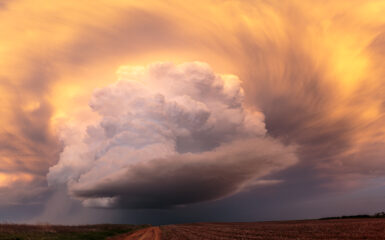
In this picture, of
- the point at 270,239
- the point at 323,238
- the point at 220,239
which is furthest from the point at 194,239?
the point at 323,238

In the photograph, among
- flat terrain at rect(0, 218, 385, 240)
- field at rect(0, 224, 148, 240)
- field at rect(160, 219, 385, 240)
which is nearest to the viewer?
field at rect(160, 219, 385, 240)

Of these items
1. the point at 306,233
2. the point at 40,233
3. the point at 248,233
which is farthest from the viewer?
the point at 248,233

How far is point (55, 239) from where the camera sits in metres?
33.3

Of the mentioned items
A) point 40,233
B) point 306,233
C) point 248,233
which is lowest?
point 248,233

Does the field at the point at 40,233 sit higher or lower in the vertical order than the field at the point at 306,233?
higher

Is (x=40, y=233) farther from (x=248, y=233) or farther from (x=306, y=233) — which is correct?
(x=306, y=233)

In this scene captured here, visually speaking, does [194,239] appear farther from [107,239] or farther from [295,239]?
[107,239]

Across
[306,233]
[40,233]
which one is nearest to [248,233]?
[306,233]

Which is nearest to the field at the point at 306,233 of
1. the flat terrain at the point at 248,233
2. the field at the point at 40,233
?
the flat terrain at the point at 248,233

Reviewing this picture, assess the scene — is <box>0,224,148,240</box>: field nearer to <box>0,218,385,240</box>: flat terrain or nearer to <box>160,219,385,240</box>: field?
<box>0,218,385,240</box>: flat terrain

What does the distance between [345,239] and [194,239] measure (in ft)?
56.8

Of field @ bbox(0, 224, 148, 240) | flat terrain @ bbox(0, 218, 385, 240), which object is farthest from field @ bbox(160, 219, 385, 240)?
field @ bbox(0, 224, 148, 240)

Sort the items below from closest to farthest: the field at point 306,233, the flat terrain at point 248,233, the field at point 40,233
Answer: the field at point 306,233 < the flat terrain at point 248,233 < the field at point 40,233

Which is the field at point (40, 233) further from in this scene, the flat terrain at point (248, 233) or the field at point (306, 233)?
the field at point (306, 233)
